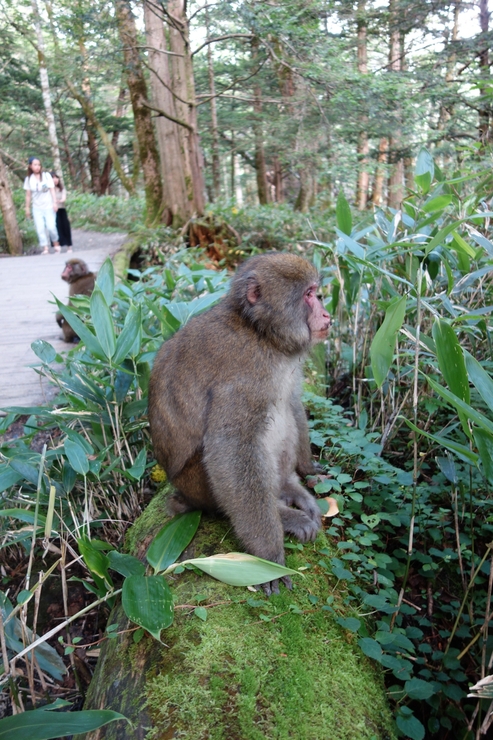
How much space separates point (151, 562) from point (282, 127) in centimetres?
1290

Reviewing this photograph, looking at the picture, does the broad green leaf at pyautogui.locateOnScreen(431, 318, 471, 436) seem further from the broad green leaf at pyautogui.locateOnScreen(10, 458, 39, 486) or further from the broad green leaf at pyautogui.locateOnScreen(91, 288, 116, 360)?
the broad green leaf at pyautogui.locateOnScreen(10, 458, 39, 486)

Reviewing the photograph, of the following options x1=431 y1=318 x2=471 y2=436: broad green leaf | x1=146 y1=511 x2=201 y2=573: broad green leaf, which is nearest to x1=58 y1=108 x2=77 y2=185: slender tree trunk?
x1=146 y1=511 x2=201 y2=573: broad green leaf

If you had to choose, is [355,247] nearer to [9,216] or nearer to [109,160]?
[9,216]

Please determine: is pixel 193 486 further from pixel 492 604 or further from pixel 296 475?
pixel 492 604

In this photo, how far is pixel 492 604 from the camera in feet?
7.55

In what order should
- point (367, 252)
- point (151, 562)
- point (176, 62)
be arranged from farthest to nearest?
point (176, 62) → point (367, 252) → point (151, 562)

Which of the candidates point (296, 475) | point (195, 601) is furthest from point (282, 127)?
point (195, 601)

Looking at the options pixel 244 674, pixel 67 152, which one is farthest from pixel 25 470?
pixel 67 152

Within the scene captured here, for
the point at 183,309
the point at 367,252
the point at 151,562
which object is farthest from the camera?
the point at 183,309

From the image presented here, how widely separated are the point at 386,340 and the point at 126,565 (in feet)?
4.52

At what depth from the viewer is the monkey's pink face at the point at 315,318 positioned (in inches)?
104

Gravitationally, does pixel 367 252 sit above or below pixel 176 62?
below

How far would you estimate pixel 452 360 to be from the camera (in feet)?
5.90

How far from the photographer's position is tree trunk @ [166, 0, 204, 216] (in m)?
9.88
